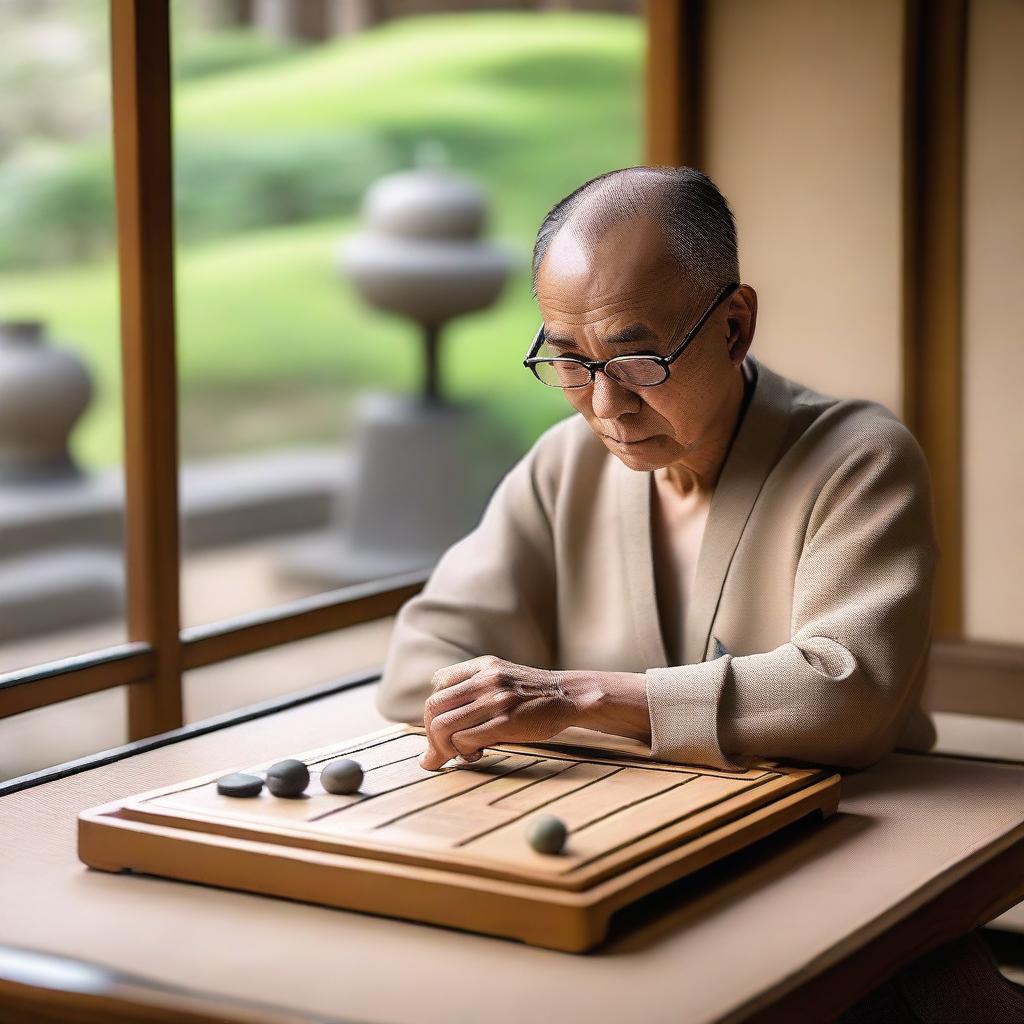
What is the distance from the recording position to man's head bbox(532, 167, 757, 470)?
1893 mm

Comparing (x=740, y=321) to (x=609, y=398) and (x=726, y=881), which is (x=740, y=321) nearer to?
(x=609, y=398)

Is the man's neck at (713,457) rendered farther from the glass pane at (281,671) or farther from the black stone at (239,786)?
the glass pane at (281,671)

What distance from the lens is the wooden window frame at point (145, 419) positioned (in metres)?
2.38

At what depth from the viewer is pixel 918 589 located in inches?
78.2

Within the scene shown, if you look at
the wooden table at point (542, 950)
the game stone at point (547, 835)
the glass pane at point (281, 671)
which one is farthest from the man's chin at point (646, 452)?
the glass pane at point (281, 671)

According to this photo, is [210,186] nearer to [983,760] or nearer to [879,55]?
[879,55]

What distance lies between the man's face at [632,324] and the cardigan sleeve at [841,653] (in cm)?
23

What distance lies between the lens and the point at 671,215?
192 cm

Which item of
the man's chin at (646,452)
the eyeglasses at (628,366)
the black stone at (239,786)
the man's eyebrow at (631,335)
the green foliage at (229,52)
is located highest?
the green foliage at (229,52)

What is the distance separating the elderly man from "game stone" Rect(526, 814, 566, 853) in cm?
29

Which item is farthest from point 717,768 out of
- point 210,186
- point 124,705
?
point 210,186

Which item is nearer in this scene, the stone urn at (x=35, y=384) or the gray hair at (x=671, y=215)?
the gray hair at (x=671, y=215)

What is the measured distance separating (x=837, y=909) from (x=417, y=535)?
5.84m

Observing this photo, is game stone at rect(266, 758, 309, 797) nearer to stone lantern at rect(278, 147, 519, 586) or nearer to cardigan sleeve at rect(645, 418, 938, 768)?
cardigan sleeve at rect(645, 418, 938, 768)
